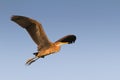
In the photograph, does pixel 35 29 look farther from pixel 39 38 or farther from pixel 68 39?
pixel 68 39

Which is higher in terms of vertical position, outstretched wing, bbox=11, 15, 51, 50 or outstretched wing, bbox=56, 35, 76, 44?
outstretched wing, bbox=11, 15, 51, 50

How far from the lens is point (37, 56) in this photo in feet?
64.4

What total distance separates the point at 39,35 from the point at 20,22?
1335 mm

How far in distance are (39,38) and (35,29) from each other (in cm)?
56

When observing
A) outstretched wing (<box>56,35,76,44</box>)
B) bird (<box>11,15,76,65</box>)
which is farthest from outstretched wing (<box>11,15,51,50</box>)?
outstretched wing (<box>56,35,76,44</box>)

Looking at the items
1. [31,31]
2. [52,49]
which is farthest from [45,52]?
[31,31]

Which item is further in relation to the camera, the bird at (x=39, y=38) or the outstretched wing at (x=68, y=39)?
the outstretched wing at (x=68, y=39)

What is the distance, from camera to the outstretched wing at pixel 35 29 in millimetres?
20000

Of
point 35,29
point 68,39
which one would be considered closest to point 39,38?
point 35,29

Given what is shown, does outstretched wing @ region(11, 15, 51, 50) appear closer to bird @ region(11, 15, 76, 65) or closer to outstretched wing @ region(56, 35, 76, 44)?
bird @ region(11, 15, 76, 65)

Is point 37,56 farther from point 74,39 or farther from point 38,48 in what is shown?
point 74,39

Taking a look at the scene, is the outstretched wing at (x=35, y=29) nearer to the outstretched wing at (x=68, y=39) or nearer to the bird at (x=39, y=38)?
the bird at (x=39, y=38)

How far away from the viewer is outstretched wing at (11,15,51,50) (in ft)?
65.6

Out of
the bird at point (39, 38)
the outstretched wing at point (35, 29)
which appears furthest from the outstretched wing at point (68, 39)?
the outstretched wing at point (35, 29)
